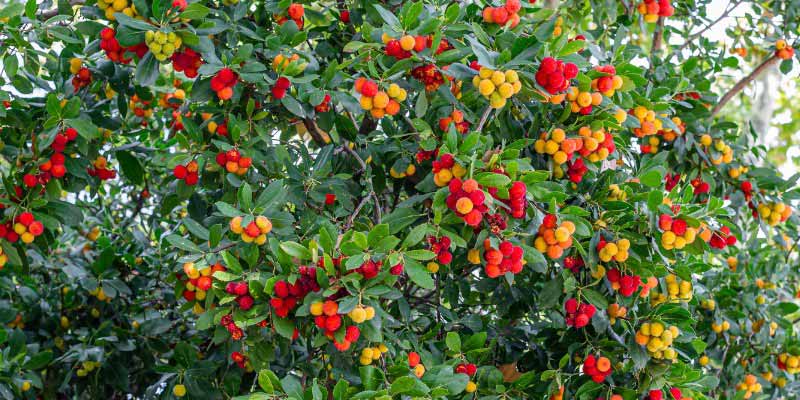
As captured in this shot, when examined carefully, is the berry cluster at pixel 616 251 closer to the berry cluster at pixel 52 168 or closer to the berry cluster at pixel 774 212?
the berry cluster at pixel 774 212

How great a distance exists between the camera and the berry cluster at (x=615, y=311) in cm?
197

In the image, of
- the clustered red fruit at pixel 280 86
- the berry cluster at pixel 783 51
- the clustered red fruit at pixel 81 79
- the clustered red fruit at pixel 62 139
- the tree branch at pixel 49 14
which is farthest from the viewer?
the berry cluster at pixel 783 51

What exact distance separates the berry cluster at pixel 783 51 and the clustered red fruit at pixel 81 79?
262 centimetres

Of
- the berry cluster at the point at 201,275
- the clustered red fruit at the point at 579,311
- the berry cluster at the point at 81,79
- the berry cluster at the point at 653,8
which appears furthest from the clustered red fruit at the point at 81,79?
the berry cluster at the point at 653,8

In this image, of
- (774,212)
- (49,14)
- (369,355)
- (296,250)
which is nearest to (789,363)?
(774,212)

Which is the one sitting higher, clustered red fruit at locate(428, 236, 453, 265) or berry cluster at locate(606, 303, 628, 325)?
clustered red fruit at locate(428, 236, 453, 265)

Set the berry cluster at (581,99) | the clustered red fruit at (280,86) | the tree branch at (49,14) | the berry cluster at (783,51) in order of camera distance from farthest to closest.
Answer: the berry cluster at (783,51)
the tree branch at (49,14)
the clustered red fruit at (280,86)
the berry cluster at (581,99)

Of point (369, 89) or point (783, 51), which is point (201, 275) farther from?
point (783, 51)

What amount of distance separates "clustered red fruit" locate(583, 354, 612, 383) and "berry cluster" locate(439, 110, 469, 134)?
27.1 inches

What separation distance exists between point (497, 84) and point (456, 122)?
11.7 inches

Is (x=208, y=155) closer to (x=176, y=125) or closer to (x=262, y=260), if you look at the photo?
(x=262, y=260)

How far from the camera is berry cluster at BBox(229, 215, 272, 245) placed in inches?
67.8

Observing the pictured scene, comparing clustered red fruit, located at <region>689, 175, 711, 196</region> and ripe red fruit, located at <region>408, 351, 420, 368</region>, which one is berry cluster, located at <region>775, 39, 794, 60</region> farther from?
ripe red fruit, located at <region>408, 351, 420, 368</region>

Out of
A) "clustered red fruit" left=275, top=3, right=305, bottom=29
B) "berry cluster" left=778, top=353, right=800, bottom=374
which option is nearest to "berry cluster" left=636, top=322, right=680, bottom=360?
"berry cluster" left=778, top=353, right=800, bottom=374
